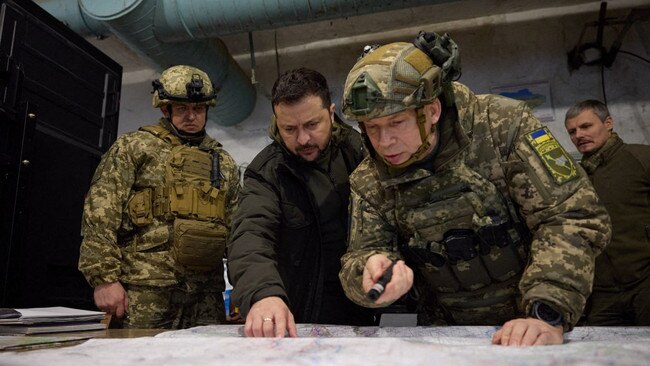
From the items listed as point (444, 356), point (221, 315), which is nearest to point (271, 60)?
point (221, 315)

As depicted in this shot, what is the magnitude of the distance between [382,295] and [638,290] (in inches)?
70.4

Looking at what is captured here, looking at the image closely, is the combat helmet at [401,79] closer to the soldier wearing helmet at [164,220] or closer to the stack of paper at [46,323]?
the stack of paper at [46,323]

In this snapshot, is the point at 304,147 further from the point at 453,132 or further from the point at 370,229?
the point at 453,132

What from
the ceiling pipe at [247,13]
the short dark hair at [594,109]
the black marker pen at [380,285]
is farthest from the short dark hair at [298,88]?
the short dark hair at [594,109]

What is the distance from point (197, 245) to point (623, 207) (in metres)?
2.02

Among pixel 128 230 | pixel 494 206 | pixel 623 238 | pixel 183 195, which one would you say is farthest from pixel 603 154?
pixel 128 230

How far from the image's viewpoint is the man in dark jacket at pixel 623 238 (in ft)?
7.06

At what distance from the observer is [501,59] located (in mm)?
3592

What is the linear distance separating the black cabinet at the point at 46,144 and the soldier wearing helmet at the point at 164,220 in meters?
0.17

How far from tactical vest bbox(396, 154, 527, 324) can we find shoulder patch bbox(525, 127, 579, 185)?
0.48 feet

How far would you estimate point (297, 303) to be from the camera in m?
1.63

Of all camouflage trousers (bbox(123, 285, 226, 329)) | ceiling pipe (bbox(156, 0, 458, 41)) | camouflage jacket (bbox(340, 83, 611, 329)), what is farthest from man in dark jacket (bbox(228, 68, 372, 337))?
ceiling pipe (bbox(156, 0, 458, 41))

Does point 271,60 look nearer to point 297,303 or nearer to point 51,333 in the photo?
point 297,303

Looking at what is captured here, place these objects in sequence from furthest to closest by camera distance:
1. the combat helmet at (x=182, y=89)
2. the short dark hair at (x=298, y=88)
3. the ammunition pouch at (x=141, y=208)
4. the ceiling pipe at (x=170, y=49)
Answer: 1. the ceiling pipe at (x=170, y=49)
2. the combat helmet at (x=182, y=89)
3. the ammunition pouch at (x=141, y=208)
4. the short dark hair at (x=298, y=88)
